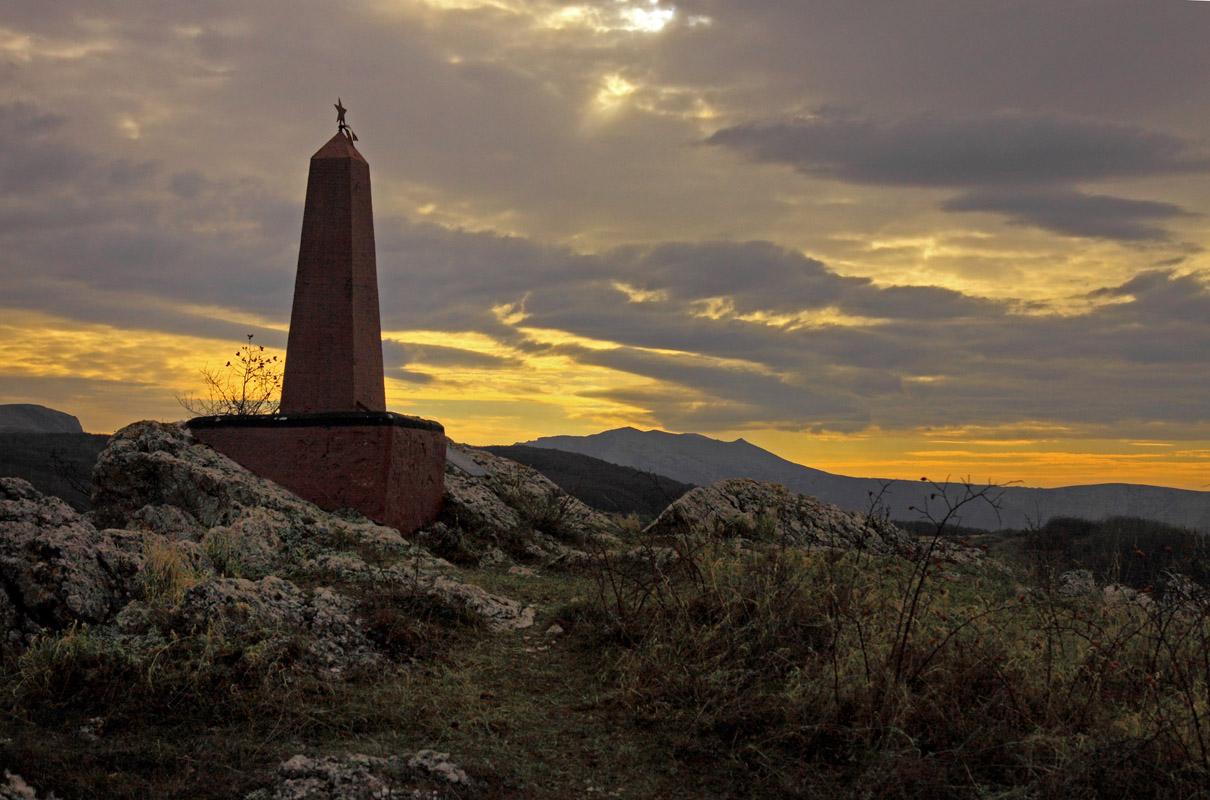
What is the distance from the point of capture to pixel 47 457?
112ft

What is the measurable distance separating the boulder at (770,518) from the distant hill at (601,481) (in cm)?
1592

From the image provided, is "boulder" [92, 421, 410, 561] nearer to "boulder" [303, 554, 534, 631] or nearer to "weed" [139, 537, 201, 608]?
"boulder" [303, 554, 534, 631]

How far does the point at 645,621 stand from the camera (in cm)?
473

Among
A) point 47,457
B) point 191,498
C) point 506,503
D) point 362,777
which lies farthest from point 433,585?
point 47,457

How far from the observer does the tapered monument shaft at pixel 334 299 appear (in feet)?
29.0

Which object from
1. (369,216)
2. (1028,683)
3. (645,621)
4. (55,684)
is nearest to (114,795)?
(55,684)

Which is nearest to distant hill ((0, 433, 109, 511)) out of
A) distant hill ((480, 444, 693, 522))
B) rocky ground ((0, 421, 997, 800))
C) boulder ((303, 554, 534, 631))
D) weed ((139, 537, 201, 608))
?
distant hill ((480, 444, 693, 522))

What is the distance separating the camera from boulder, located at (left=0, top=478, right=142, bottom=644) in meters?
3.87

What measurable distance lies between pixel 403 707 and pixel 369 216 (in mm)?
7146

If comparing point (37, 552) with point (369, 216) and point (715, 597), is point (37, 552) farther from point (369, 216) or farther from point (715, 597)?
point (369, 216)

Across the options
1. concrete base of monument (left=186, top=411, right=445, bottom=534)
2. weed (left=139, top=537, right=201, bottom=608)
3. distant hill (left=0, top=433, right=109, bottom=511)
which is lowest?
distant hill (left=0, top=433, right=109, bottom=511)

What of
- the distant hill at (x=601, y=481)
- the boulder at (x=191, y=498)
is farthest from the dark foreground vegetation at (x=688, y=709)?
the distant hill at (x=601, y=481)

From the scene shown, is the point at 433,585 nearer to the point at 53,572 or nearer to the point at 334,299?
the point at 53,572

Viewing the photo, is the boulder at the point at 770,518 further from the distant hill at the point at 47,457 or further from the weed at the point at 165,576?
the distant hill at the point at 47,457
